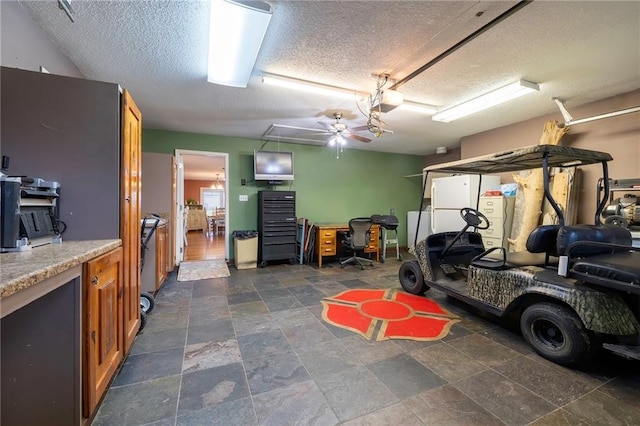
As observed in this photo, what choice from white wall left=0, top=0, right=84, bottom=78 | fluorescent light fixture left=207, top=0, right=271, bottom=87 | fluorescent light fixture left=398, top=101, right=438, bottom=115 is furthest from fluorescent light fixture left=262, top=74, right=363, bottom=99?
white wall left=0, top=0, right=84, bottom=78

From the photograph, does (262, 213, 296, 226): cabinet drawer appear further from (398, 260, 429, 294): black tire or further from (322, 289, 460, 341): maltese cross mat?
(398, 260, 429, 294): black tire

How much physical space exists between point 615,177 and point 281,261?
5.10 metres

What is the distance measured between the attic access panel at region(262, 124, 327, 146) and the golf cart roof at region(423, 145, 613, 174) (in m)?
2.36

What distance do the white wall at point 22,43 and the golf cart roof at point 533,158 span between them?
3713mm

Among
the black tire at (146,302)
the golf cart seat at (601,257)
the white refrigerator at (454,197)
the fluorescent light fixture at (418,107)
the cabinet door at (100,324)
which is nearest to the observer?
the cabinet door at (100,324)

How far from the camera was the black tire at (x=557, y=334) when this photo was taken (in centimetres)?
182

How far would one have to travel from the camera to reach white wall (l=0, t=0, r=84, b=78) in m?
1.69

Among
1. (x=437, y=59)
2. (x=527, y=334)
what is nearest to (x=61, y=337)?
(x=527, y=334)

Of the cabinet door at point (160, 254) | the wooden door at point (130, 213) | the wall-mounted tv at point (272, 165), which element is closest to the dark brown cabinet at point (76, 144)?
the wooden door at point (130, 213)

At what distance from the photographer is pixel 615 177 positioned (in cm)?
331

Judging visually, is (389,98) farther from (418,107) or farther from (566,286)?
(566,286)

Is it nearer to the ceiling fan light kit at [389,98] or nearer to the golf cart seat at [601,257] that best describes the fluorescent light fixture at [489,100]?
the ceiling fan light kit at [389,98]

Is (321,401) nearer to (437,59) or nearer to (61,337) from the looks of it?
(61,337)

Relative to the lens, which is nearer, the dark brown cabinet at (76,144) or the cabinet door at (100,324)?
the cabinet door at (100,324)
